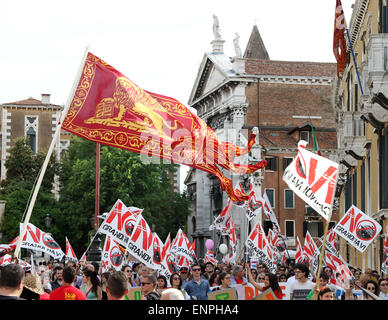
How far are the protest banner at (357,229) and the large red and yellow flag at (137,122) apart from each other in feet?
15.5

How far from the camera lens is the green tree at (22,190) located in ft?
207

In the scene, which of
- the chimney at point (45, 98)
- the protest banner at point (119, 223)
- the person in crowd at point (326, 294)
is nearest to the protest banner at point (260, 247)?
the protest banner at point (119, 223)

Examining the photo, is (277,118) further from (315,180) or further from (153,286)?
(153,286)

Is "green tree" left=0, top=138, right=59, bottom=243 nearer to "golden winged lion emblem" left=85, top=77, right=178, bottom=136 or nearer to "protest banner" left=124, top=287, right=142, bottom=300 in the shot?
"golden winged lion emblem" left=85, top=77, right=178, bottom=136

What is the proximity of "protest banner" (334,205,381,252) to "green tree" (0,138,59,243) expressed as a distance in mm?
43752

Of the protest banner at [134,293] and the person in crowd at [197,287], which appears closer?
the protest banner at [134,293]

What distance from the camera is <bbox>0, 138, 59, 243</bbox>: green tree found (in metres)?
63.0

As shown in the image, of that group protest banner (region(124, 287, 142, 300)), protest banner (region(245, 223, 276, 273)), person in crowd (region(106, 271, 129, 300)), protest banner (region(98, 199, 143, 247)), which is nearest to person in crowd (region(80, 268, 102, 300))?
protest banner (region(124, 287, 142, 300))

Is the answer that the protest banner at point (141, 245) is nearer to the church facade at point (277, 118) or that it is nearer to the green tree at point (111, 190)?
the green tree at point (111, 190)

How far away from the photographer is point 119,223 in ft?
61.7

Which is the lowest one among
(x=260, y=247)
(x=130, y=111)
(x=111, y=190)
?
(x=260, y=247)

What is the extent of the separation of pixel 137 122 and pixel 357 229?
23.6ft

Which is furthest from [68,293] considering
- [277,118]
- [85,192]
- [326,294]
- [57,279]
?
[277,118]

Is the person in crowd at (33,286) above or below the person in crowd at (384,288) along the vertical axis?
above
